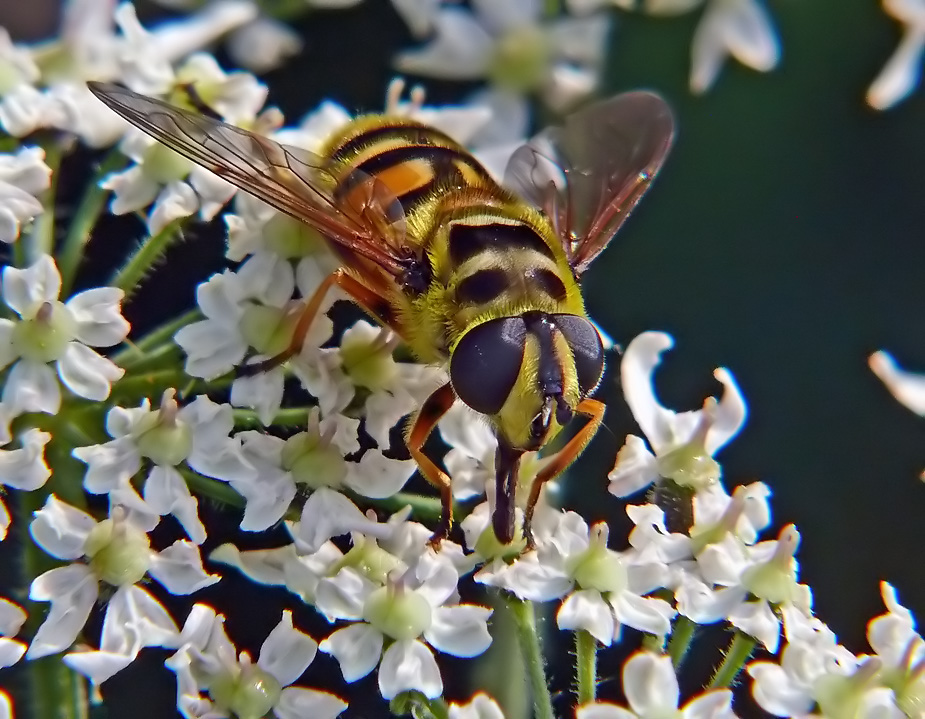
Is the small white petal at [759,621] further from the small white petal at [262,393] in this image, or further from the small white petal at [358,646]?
the small white petal at [262,393]

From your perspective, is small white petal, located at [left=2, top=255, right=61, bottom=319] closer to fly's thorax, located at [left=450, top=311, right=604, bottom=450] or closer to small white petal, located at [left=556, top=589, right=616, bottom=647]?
fly's thorax, located at [left=450, top=311, right=604, bottom=450]

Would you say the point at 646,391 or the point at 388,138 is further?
the point at 646,391

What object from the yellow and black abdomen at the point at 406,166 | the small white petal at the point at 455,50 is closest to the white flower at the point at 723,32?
the small white petal at the point at 455,50

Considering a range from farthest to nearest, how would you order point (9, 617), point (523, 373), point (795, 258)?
point (795, 258) → point (9, 617) → point (523, 373)

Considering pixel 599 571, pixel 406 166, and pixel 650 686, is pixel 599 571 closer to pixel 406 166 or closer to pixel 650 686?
pixel 650 686

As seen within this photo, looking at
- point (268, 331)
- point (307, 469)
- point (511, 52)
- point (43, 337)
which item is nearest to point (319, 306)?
point (268, 331)

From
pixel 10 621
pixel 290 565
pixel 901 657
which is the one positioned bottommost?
pixel 10 621

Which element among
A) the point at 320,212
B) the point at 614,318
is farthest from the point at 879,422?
the point at 320,212

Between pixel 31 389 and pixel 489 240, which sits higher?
pixel 489 240
